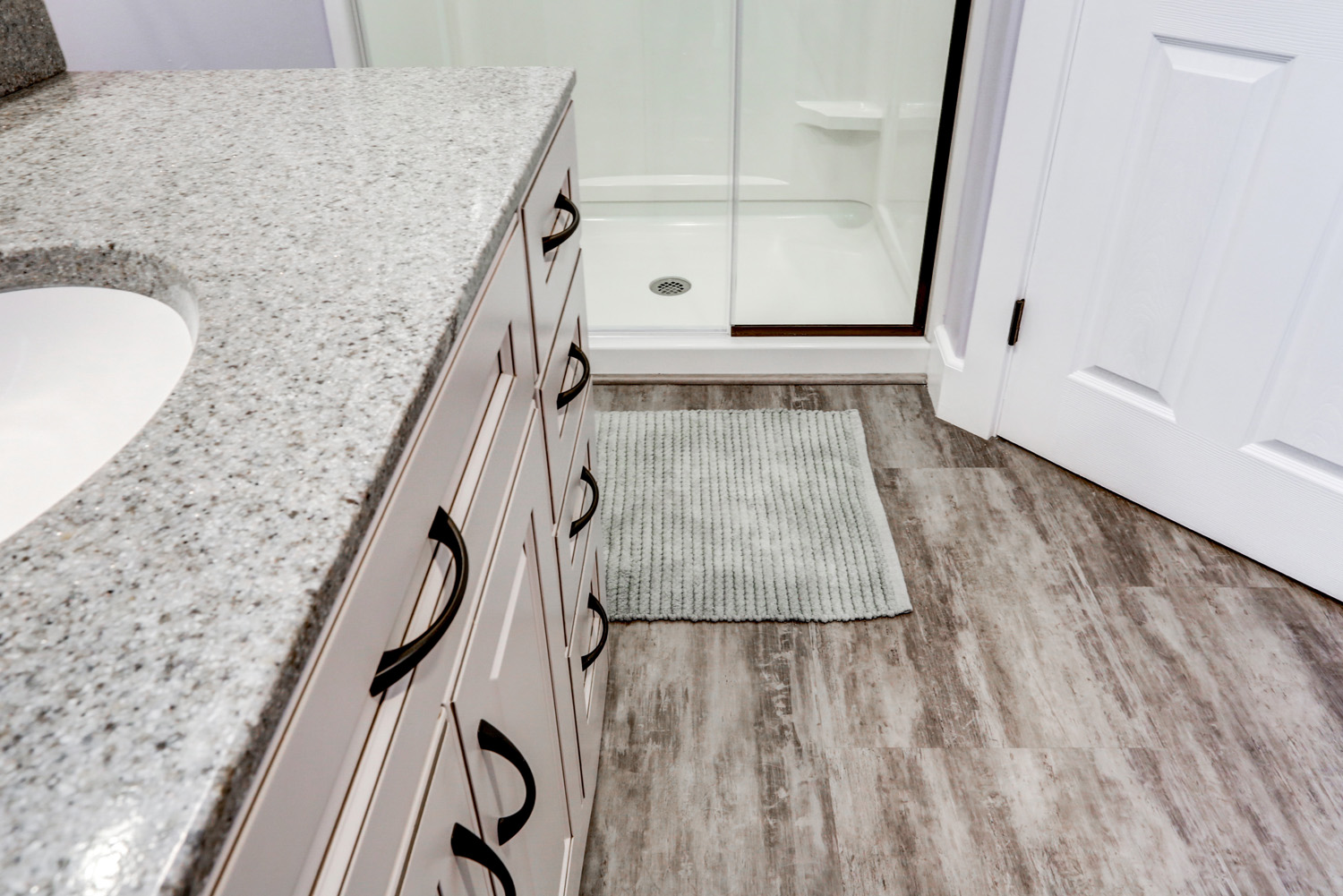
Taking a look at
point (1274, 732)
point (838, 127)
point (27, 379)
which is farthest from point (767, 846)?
point (838, 127)

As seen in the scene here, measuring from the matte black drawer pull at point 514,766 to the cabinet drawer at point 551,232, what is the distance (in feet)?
1.07

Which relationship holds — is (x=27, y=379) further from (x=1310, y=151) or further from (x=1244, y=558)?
(x=1244, y=558)

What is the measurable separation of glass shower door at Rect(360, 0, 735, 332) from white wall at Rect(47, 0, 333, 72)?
0.32 m

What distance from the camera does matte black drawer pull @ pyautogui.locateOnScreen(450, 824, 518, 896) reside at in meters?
0.53

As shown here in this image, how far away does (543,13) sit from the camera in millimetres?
2105

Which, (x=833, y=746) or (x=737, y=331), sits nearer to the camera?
(x=833, y=746)

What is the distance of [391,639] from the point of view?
18.0 inches

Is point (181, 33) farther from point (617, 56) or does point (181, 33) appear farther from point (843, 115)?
point (843, 115)

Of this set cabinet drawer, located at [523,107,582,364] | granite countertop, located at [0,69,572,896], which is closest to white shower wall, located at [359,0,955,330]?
cabinet drawer, located at [523,107,582,364]

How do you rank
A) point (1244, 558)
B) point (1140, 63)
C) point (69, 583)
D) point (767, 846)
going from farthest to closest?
point (1244, 558), point (1140, 63), point (767, 846), point (69, 583)

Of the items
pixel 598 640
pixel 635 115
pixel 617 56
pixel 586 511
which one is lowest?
pixel 598 640

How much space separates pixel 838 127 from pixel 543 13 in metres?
0.73

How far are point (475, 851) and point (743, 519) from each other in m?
1.16

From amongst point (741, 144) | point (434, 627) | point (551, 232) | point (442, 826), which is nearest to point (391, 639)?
point (434, 627)
